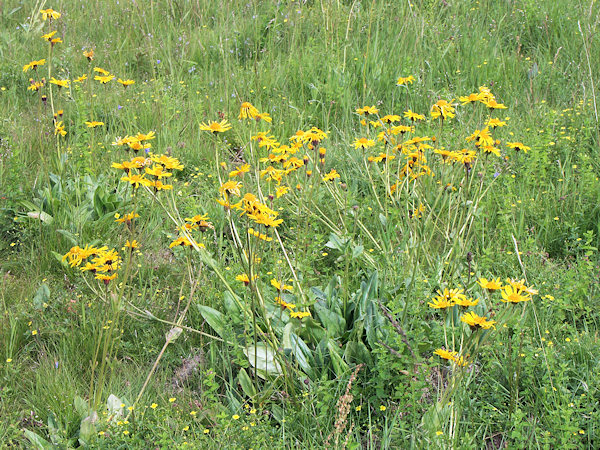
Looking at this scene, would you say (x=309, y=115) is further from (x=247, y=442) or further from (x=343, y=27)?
(x=247, y=442)

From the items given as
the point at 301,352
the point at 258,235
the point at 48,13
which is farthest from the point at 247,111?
the point at 48,13

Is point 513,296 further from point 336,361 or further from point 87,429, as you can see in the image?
point 87,429

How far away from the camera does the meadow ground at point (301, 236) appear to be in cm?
171

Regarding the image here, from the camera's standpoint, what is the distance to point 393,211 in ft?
8.13

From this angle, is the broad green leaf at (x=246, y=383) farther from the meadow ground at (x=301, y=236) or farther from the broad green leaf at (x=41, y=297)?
the broad green leaf at (x=41, y=297)

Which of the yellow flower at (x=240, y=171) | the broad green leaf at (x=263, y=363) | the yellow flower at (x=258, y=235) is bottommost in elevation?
the broad green leaf at (x=263, y=363)

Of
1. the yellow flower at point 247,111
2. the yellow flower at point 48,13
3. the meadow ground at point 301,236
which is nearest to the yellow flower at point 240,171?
the meadow ground at point 301,236

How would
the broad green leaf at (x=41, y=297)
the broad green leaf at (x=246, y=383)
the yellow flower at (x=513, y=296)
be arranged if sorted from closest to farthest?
the yellow flower at (x=513, y=296) < the broad green leaf at (x=246, y=383) < the broad green leaf at (x=41, y=297)

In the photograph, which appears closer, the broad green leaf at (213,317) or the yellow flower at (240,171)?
the yellow flower at (240,171)

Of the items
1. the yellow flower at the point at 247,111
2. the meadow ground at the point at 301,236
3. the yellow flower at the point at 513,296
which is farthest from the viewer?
the yellow flower at the point at 247,111

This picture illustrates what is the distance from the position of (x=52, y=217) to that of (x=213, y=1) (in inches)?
109

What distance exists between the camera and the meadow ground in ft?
5.60

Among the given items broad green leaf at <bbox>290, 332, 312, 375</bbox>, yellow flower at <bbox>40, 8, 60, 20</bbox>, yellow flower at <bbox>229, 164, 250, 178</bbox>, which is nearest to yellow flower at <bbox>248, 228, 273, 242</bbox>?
yellow flower at <bbox>229, 164, 250, 178</bbox>

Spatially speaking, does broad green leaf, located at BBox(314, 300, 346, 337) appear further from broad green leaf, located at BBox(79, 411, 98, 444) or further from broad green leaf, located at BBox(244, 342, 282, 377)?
broad green leaf, located at BBox(79, 411, 98, 444)
